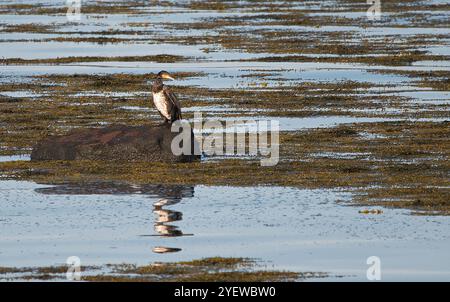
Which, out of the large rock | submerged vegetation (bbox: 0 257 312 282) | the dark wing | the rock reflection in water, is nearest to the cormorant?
the dark wing

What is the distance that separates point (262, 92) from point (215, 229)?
43.3ft

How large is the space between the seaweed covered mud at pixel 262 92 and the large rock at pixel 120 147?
0.72ft

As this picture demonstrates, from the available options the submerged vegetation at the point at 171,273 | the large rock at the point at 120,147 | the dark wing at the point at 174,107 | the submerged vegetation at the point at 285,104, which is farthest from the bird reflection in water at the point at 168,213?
the dark wing at the point at 174,107

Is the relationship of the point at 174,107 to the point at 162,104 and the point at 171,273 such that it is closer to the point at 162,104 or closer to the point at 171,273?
the point at 162,104

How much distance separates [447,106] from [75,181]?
9.41m

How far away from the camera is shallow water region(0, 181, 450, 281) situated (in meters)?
14.1

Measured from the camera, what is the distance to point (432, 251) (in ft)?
47.0

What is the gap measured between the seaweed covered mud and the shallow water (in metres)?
0.22

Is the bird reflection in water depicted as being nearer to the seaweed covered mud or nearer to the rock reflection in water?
the rock reflection in water

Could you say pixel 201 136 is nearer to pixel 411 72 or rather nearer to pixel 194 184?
pixel 194 184

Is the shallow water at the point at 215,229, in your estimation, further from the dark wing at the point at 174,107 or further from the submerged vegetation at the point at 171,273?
the dark wing at the point at 174,107

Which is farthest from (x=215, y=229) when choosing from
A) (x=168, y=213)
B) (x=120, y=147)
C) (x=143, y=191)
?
(x=120, y=147)

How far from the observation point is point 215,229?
15703mm
